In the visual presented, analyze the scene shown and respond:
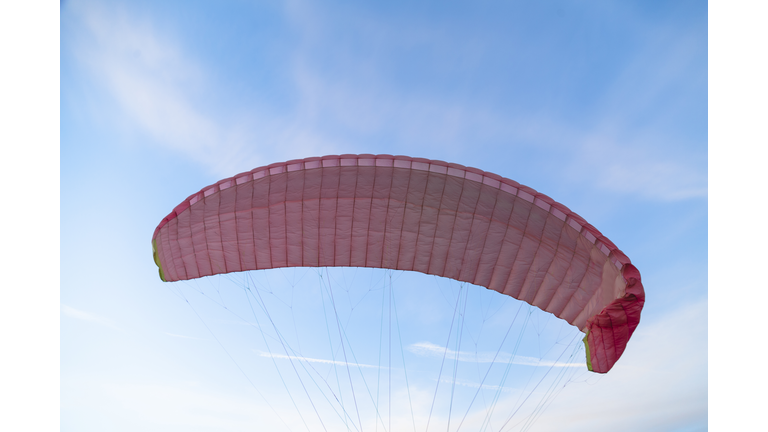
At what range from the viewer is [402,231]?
37.9 feet

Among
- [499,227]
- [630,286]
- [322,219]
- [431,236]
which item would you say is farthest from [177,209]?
[630,286]

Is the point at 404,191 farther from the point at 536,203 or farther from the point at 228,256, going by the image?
the point at 228,256

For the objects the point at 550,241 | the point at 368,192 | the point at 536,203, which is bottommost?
the point at 550,241

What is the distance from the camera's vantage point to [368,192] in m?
10.8

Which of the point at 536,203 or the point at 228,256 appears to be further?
the point at 228,256

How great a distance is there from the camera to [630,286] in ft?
27.9

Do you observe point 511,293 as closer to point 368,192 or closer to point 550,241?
point 550,241

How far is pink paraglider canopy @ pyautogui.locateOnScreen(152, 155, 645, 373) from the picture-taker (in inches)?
403

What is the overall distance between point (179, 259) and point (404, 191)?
5.86 m

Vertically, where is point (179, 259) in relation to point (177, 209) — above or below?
below

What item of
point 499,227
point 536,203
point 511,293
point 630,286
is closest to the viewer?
point 630,286

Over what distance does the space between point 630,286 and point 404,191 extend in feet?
16.0

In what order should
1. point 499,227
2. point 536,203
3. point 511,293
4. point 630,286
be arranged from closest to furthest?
1. point 630,286
2. point 536,203
3. point 499,227
4. point 511,293

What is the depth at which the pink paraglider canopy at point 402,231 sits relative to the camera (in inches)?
403
